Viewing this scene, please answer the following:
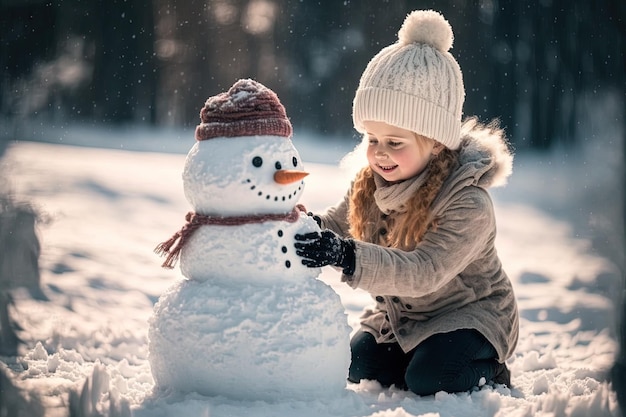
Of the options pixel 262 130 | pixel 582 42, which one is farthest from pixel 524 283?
pixel 262 130

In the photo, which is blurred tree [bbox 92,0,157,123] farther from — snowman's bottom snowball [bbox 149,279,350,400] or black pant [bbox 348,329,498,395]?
snowman's bottom snowball [bbox 149,279,350,400]

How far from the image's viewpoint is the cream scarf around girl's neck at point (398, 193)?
1466 mm

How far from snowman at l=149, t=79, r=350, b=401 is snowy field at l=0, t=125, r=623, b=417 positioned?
0.15ft

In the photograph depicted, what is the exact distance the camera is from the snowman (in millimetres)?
1136

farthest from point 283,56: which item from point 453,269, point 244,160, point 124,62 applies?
point 244,160

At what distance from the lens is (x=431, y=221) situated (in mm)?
1443

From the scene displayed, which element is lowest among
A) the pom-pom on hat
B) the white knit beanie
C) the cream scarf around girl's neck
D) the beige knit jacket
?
the beige knit jacket

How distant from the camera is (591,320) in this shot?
1.75 metres

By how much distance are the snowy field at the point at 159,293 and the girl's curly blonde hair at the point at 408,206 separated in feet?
0.41

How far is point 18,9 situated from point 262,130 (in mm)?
600

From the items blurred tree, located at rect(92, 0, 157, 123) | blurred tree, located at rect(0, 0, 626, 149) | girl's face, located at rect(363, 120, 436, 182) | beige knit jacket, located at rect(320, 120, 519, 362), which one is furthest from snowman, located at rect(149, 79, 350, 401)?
blurred tree, located at rect(92, 0, 157, 123)

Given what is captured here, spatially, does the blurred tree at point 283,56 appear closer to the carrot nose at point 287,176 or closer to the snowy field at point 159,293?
the snowy field at point 159,293

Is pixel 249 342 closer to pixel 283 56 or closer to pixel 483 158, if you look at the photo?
pixel 483 158

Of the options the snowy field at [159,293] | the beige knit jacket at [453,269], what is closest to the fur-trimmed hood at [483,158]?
the beige knit jacket at [453,269]
